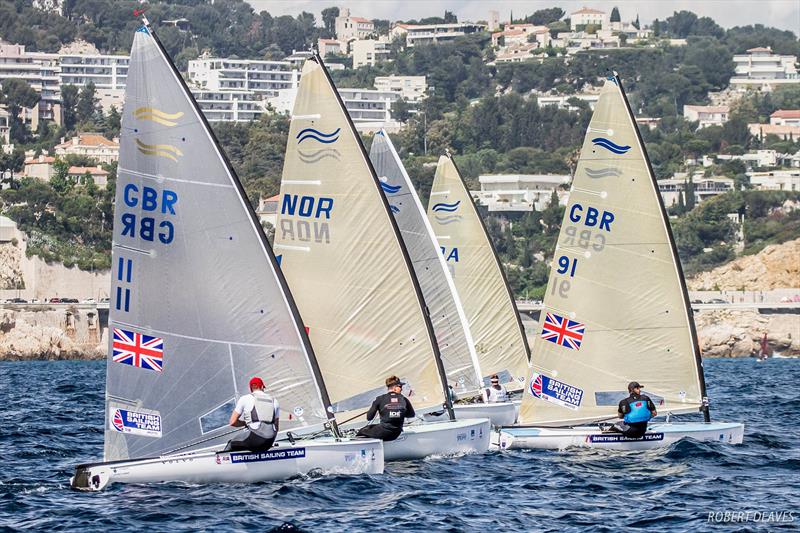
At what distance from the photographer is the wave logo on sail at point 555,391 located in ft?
97.6

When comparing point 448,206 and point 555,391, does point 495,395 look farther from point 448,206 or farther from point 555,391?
point 448,206

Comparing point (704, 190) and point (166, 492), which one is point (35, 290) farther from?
point (166, 492)

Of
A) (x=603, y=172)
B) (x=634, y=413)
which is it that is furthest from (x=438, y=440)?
(x=603, y=172)

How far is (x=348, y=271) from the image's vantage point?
2778cm

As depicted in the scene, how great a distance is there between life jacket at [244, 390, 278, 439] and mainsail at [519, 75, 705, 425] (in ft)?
26.6

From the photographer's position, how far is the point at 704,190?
7367 inches

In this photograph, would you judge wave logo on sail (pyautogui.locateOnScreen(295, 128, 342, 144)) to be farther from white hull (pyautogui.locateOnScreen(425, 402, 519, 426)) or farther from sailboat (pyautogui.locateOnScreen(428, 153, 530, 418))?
sailboat (pyautogui.locateOnScreen(428, 153, 530, 418))

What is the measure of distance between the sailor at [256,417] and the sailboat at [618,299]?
22.7 ft

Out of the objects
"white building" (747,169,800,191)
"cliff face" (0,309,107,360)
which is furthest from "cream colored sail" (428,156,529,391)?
"white building" (747,169,800,191)

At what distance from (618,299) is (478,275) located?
9120 millimetres

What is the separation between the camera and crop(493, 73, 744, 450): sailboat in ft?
96.6

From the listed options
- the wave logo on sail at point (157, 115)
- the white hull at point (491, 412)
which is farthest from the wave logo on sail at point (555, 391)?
the wave logo on sail at point (157, 115)

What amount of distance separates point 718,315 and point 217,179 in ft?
339

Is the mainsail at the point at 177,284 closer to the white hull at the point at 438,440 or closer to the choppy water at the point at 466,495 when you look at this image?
the choppy water at the point at 466,495
